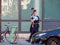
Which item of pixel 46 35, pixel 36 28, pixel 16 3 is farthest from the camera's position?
pixel 16 3

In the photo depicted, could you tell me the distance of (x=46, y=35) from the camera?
40.8 ft

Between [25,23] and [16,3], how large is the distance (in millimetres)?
1405

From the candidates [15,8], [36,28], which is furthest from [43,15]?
[36,28]

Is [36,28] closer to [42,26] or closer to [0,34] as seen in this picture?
[0,34]

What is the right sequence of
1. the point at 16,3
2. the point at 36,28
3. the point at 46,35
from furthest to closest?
the point at 16,3 → the point at 36,28 → the point at 46,35

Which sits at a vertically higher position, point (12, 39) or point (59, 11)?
point (59, 11)

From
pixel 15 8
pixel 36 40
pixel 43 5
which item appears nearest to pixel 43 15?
pixel 43 5

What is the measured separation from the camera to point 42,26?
18.8 m

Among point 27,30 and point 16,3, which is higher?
point 16,3

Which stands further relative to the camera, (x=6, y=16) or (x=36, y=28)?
(x=6, y=16)

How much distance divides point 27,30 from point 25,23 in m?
0.47

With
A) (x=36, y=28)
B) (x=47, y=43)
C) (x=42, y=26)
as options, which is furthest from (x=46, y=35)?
(x=42, y=26)

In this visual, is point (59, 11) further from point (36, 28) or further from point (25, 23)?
point (36, 28)

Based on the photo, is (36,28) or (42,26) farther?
(42,26)
